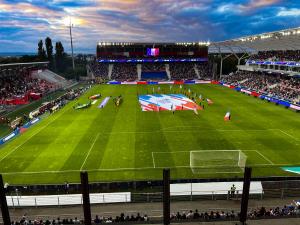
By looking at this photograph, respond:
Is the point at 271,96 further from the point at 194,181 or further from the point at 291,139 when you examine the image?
the point at 194,181

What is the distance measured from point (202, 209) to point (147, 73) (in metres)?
101

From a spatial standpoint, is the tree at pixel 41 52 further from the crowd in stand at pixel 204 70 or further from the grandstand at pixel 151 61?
the crowd in stand at pixel 204 70

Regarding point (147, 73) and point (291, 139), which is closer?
point (291, 139)

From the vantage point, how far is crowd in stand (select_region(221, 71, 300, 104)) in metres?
58.1

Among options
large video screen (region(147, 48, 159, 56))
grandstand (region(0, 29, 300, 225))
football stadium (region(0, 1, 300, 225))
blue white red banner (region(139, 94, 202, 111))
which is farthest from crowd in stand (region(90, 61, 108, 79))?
blue white red banner (region(139, 94, 202, 111))

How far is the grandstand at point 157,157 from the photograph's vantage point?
1808cm

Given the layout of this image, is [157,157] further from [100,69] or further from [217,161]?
[100,69]

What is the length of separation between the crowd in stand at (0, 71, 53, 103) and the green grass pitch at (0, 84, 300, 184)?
1854 centimetres

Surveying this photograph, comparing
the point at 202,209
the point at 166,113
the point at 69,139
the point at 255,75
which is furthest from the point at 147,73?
the point at 202,209

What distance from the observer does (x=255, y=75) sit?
281 ft

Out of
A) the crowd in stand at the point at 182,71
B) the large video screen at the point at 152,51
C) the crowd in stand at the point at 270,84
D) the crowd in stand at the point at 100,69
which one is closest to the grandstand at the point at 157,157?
the crowd in stand at the point at 270,84

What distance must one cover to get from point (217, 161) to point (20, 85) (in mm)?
60252

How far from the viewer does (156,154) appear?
2897cm

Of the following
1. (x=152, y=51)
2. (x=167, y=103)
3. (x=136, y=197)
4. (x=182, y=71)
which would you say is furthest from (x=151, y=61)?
(x=136, y=197)
